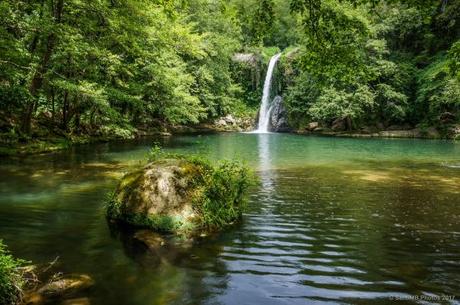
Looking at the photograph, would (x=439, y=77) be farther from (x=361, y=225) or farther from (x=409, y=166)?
(x=361, y=225)

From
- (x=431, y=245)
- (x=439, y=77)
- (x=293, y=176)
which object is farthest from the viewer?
(x=439, y=77)

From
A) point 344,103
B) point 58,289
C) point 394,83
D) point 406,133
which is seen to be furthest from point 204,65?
point 58,289

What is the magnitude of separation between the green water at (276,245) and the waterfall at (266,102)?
3197 centimetres

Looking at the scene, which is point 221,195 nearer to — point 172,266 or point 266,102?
point 172,266

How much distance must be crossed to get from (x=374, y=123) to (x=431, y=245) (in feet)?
117

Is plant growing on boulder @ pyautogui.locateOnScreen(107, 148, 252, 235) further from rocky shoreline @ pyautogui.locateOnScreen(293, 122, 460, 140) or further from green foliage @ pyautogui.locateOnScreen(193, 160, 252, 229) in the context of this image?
rocky shoreline @ pyautogui.locateOnScreen(293, 122, 460, 140)

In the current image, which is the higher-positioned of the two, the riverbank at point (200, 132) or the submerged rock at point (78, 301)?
the riverbank at point (200, 132)

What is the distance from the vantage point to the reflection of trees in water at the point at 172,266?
5.23 m

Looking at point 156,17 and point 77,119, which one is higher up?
point 156,17

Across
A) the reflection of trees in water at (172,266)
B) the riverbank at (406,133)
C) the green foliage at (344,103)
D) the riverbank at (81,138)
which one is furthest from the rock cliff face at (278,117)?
the reflection of trees in water at (172,266)

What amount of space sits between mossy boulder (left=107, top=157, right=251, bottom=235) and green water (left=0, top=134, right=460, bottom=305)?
0.47 metres

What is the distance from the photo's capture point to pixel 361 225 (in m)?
8.55

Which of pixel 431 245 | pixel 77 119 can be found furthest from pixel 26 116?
pixel 431 245

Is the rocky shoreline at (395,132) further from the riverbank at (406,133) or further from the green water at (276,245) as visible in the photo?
the green water at (276,245)
